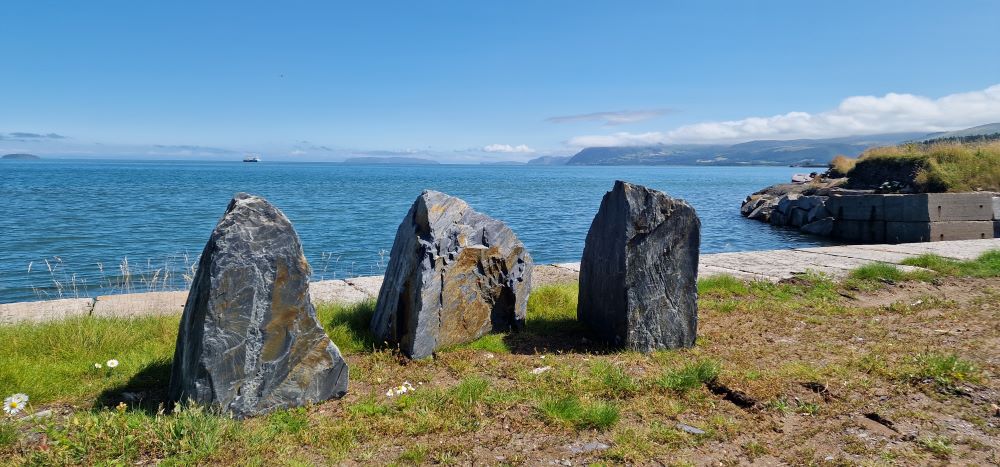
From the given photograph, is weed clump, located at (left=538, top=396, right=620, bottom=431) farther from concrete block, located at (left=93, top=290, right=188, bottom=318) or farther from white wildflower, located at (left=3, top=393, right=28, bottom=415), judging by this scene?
concrete block, located at (left=93, top=290, right=188, bottom=318)

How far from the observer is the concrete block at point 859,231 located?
22.6 meters

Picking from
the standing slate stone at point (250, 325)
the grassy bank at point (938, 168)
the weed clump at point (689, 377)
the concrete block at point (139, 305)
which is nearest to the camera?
the standing slate stone at point (250, 325)

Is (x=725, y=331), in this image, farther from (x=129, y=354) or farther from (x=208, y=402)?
(x=129, y=354)

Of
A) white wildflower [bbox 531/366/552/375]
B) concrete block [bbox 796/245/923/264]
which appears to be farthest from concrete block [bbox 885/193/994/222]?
white wildflower [bbox 531/366/552/375]

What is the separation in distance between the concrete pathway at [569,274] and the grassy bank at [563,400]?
117 centimetres

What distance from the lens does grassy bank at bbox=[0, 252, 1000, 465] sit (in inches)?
159

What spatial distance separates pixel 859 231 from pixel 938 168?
14.0 feet

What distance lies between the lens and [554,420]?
14.8 feet

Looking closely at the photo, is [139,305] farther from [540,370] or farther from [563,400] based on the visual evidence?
[563,400]

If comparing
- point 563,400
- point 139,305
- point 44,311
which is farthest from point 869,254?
point 44,311

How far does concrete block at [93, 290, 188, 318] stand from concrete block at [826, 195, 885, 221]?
22163mm

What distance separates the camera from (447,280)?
6270 mm

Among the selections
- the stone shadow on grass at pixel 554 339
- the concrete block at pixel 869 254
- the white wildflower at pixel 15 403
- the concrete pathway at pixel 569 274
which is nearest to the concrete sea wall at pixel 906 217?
the concrete pathway at pixel 569 274

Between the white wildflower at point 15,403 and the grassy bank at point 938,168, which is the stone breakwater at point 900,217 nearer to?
the grassy bank at point 938,168
